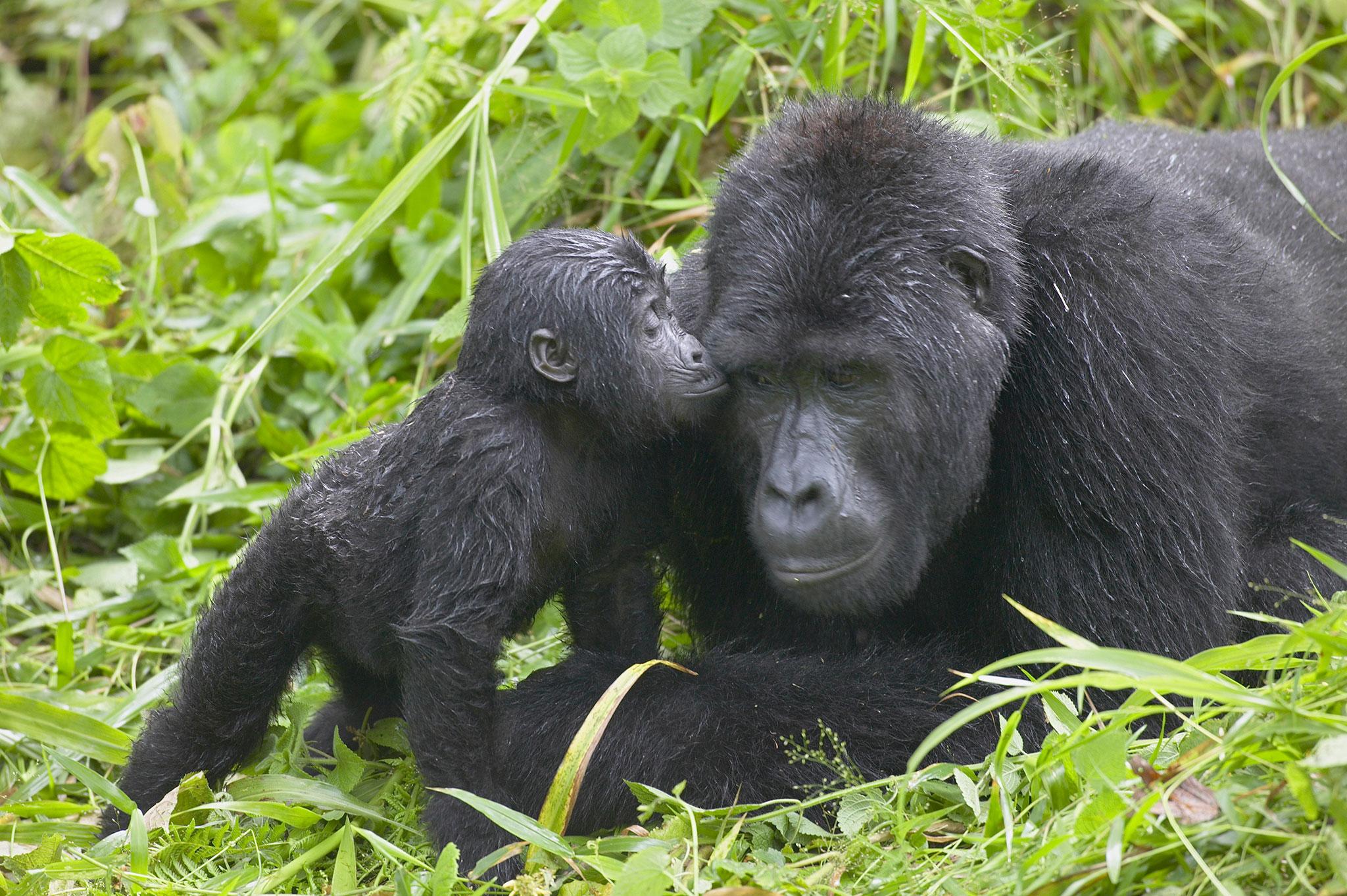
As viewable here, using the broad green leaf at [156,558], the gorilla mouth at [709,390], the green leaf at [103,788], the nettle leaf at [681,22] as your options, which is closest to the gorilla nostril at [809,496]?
the gorilla mouth at [709,390]

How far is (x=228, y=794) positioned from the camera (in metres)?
3.67

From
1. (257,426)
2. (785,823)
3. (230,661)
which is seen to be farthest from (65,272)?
(785,823)

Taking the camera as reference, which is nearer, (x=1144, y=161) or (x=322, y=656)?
(x=322, y=656)

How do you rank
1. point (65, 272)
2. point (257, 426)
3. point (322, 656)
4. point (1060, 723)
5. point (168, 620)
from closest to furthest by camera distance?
point (1060, 723)
point (322, 656)
point (65, 272)
point (168, 620)
point (257, 426)

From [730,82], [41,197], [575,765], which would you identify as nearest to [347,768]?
[575,765]

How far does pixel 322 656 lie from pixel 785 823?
142cm

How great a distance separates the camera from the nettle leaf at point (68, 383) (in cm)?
494

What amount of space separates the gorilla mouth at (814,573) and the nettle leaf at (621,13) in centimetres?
246

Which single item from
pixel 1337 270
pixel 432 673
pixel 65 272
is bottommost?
pixel 432 673

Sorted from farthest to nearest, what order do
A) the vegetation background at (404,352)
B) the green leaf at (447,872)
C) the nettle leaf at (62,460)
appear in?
1. the nettle leaf at (62,460)
2. the green leaf at (447,872)
3. the vegetation background at (404,352)

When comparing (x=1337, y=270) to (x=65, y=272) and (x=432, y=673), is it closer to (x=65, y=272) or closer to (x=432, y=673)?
(x=432, y=673)

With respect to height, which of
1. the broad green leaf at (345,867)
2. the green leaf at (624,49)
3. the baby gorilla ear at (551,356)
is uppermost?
the green leaf at (624,49)

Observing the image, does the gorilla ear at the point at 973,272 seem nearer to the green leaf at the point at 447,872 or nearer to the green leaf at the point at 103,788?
the green leaf at the point at 447,872

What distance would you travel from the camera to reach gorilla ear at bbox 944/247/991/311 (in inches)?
128
